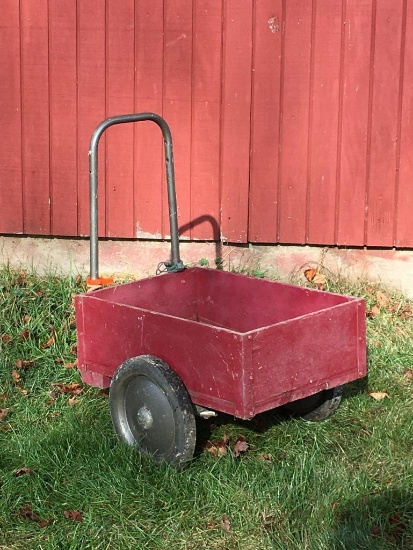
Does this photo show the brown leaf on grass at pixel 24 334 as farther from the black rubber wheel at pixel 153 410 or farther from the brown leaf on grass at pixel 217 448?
the brown leaf on grass at pixel 217 448

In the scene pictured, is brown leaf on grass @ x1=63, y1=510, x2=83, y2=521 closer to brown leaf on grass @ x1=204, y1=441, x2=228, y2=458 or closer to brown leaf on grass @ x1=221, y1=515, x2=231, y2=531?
brown leaf on grass @ x1=221, y1=515, x2=231, y2=531

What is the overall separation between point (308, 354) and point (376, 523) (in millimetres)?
784

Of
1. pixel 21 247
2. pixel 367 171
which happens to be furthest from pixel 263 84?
pixel 21 247

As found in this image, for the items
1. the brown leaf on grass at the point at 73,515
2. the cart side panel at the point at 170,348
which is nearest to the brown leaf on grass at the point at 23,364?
the cart side panel at the point at 170,348

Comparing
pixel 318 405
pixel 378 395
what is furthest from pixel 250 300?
pixel 378 395

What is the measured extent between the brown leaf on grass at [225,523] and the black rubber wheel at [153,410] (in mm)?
369

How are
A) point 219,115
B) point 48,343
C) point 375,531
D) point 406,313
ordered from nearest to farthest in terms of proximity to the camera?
point 375,531
point 48,343
point 406,313
point 219,115

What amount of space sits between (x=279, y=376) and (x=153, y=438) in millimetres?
686

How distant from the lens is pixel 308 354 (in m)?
4.57

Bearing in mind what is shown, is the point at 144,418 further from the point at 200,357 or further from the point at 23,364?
the point at 23,364

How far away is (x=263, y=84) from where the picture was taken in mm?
6520

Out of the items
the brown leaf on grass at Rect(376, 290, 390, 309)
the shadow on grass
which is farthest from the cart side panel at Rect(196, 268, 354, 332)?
the brown leaf on grass at Rect(376, 290, 390, 309)

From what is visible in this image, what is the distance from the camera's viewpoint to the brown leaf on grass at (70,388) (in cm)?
566

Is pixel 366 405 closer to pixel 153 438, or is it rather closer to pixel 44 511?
pixel 153 438
